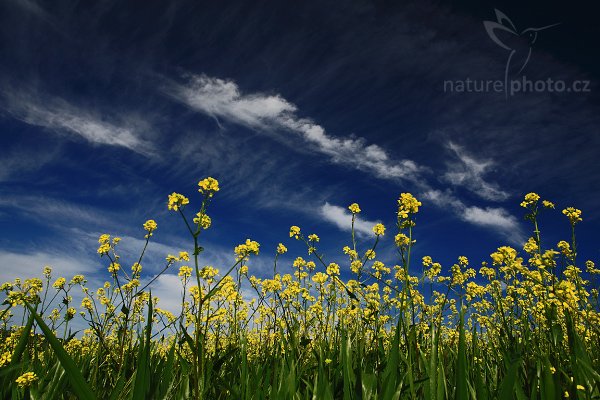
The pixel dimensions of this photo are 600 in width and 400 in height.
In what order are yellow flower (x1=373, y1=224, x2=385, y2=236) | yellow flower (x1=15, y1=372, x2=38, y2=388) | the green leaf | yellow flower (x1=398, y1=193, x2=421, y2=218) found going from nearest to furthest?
the green leaf
yellow flower (x1=15, y1=372, x2=38, y2=388)
yellow flower (x1=398, y1=193, x2=421, y2=218)
yellow flower (x1=373, y1=224, x2=385, y2=236)

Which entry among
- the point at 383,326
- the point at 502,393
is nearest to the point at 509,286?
the point at 383,326

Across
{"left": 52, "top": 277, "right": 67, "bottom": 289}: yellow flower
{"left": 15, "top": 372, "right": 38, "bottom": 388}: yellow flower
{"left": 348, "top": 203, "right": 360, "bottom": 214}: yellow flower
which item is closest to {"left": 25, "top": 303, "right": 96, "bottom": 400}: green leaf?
{"left": 15, "top": 372, "right": 38, "bottom": 388}: yellow flower

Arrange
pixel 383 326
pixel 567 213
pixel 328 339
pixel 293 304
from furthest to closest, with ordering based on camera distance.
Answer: pixel 383 326 < pixel 293 304 < pixel 567 213 < pixel 328 339

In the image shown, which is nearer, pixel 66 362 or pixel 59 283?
pixel 66 362

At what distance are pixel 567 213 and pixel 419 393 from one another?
11.6 ft

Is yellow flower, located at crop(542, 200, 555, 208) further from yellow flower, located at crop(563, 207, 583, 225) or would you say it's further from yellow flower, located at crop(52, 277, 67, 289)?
yellow flower, located at crop(52, 277, 67, 289)

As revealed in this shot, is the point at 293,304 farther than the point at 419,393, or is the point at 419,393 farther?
the point at 293,304

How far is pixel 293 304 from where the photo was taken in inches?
209

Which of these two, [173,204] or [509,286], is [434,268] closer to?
[509,286]

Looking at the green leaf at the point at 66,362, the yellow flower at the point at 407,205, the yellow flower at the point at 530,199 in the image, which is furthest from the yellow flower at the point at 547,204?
the green leaf at the point at 66,362

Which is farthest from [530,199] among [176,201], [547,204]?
[176,201]

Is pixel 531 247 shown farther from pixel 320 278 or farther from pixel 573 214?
pixel 320 278

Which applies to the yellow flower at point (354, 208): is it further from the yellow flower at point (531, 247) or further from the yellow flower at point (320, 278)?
the yellow flower at point (531, 247)

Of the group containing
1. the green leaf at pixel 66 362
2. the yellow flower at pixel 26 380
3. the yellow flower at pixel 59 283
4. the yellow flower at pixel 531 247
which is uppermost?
the yellow flower at pixel 531 247
